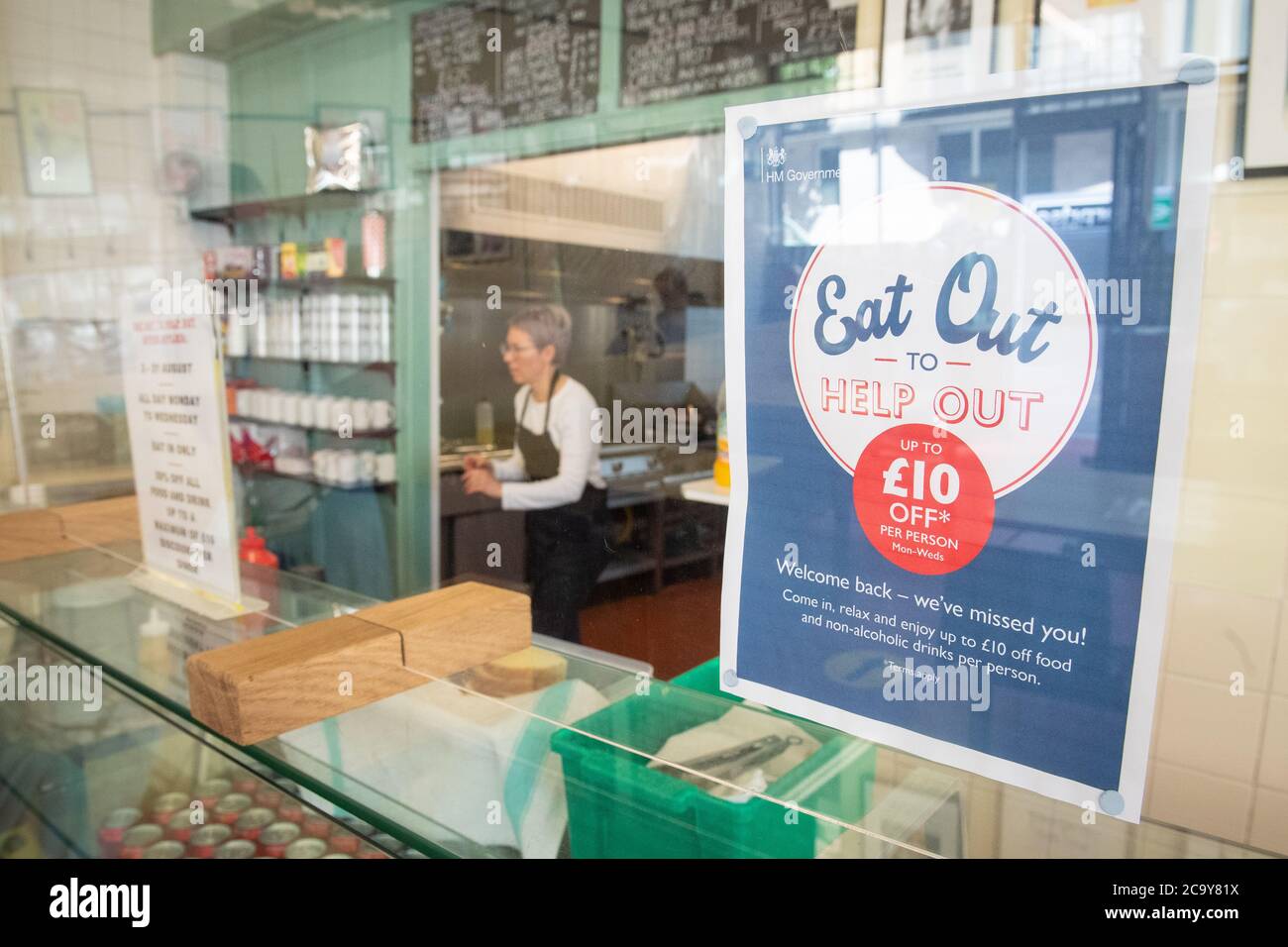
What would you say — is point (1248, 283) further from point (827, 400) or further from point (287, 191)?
point (287, 191)

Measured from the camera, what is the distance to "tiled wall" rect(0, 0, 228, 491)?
7.63 feet

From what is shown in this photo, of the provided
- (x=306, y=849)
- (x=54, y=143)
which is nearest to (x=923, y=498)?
(x=306, y=849)

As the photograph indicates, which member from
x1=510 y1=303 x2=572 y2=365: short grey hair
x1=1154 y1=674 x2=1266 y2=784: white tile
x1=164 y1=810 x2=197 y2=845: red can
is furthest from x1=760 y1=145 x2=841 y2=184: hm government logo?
x1=510 y1=303 x2=572 y2=365: short grey hair

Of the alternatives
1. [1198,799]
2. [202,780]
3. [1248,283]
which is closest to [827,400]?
[1248,283]

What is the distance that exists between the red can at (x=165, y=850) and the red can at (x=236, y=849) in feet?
0.17

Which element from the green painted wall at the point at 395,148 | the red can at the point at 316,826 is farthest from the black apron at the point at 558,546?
the green painted wall at the point at 395,148

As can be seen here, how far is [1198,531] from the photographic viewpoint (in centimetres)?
106

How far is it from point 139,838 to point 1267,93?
1383 millimetres

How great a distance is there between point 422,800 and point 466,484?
2393 mm

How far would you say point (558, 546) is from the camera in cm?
201

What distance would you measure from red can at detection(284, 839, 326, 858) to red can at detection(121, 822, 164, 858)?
0.20 m
